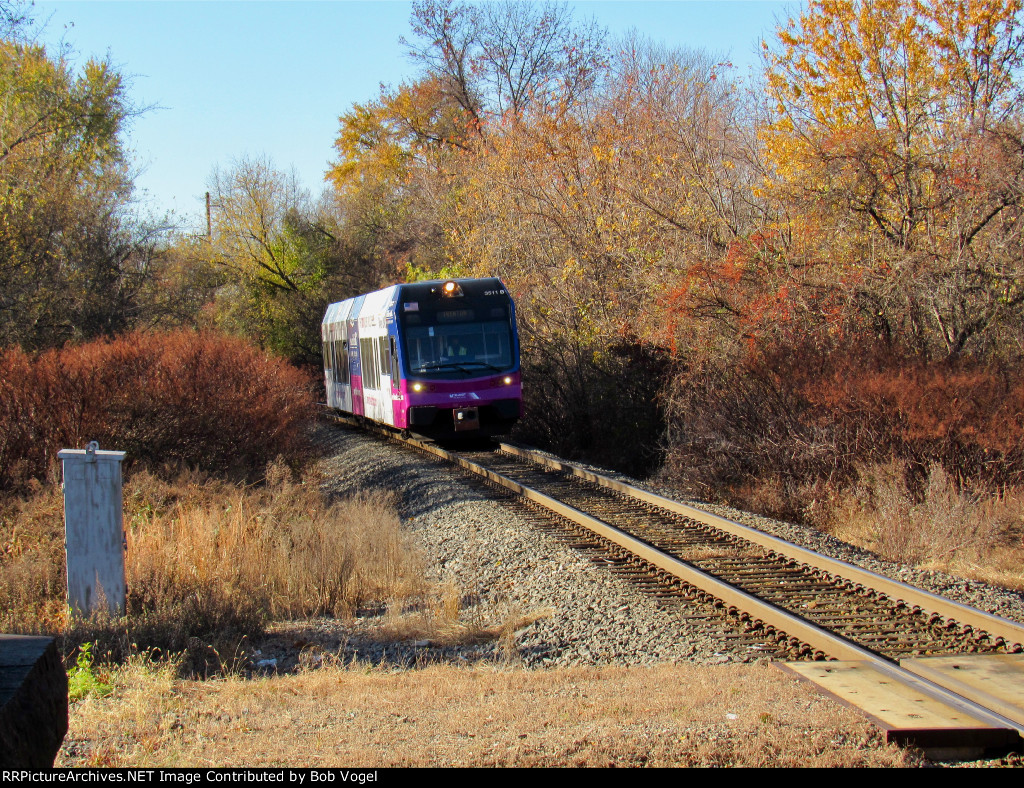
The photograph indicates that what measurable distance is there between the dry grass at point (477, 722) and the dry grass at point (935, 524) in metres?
4.79

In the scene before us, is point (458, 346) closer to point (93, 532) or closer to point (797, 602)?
point (93, 532)

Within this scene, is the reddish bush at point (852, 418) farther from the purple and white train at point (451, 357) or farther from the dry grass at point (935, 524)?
the purple and white train at point (451, 357)

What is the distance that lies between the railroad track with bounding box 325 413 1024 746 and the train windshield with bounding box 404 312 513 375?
538cm

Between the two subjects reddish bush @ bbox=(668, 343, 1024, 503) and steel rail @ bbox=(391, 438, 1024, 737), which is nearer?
steel rail @ bbox=(391, 438, 1024, 737)

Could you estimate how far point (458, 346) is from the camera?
17.0 metres

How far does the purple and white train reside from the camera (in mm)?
16641

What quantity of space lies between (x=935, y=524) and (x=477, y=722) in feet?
23.8

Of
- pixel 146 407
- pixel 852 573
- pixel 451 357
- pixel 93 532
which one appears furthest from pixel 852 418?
pixel 146 407

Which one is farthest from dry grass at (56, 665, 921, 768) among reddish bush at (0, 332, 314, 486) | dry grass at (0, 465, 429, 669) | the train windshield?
the train windshield

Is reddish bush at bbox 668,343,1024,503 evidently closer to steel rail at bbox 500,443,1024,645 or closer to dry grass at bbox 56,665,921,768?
steel rail at bbox 500,443,1024,645

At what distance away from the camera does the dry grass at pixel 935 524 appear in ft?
31.0

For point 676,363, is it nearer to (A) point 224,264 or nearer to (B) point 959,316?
(B) point 959,316

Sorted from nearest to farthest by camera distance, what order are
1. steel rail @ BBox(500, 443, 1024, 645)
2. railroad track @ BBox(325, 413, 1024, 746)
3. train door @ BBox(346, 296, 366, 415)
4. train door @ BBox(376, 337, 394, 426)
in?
railroad track @ BBox(325, 413, 1024, 746) < steel rail @ BBox(500, 443, 1024, 645) < train door @ BBox(376, 337, 394, 426) < train door @ BBox(346, 296, 366, 415)
